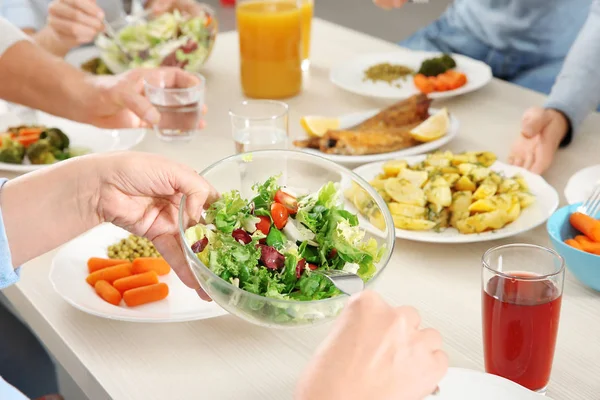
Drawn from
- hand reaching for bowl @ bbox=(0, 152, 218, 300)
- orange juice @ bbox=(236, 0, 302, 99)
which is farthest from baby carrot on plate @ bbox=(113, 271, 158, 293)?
orange juice @ bbox=(236, 0, 302, 99)

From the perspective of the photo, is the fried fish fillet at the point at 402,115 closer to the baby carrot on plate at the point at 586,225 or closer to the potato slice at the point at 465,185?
the potato slice at the point at 465,185

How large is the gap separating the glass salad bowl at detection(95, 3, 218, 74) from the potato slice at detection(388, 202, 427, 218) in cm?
99

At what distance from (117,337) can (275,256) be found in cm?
33

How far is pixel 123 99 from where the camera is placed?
5.36 feet

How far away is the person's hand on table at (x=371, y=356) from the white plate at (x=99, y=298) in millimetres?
381

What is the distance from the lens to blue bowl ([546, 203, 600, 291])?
3.63 ft

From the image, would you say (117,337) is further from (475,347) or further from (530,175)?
(530,175)

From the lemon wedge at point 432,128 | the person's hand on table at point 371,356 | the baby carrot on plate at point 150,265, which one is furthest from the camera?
the lemon wedge at point 432,128

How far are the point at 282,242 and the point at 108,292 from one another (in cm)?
Answer: 34

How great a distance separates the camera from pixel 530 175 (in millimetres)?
1429

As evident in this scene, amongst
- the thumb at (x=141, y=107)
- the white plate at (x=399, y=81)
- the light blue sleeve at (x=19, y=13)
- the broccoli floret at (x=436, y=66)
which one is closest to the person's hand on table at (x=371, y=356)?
the thumb at (x=141, y=107)

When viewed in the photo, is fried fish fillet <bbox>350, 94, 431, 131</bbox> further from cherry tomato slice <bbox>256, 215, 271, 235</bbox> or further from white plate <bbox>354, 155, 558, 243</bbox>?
cherry tomato slice <bbox>256, 215, 271, 235</bbox>

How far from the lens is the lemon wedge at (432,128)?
1.66 m

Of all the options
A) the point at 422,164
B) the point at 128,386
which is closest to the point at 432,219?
the point at 422,164
